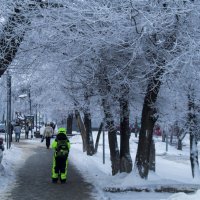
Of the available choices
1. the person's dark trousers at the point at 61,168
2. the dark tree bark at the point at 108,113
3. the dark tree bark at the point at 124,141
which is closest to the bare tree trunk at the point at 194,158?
the dark tree bark at the point at 108,113

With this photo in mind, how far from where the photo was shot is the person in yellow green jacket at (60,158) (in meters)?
14.4

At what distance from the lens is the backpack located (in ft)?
47.6

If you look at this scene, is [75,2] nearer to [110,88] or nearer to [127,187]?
[110,88]

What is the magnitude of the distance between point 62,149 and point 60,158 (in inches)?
10.5

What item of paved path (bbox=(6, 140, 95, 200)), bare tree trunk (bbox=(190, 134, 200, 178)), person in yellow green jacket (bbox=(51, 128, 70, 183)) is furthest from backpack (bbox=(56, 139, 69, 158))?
bare tree trunk (bbox=(190, 134, 200, 178))

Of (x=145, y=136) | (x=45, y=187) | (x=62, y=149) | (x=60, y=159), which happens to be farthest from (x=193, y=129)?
(x=45, y=187)

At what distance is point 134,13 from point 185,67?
1.63 metres

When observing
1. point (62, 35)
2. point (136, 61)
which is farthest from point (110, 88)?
point (62, 35)

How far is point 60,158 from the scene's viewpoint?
14.5 meters

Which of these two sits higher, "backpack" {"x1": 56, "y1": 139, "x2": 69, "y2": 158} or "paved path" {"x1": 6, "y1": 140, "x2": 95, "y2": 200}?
"backpack" {"x1": 56, "y1": 139, "x2": 69, "y2": 158}

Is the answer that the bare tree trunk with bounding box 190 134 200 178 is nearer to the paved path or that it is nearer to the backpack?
the paved path

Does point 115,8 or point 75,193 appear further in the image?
point 75,193

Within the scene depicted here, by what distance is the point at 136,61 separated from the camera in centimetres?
1279

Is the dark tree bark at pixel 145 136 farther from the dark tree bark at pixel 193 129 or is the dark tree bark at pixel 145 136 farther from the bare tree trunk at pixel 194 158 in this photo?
the bare tree trunk at pixel 194 158
